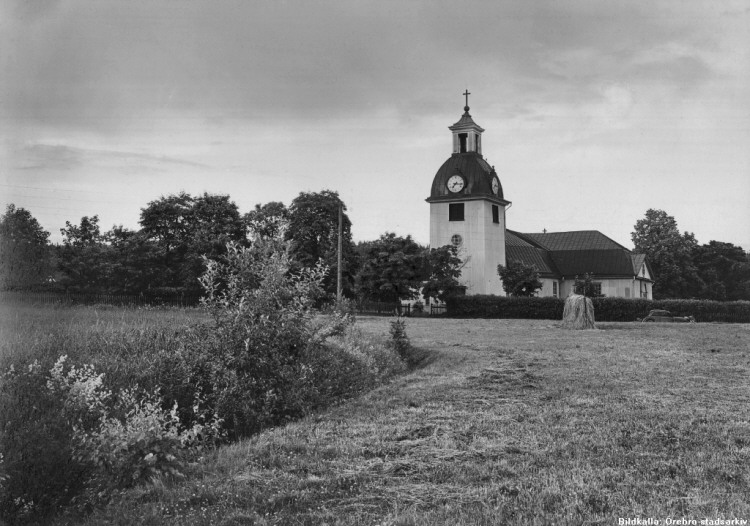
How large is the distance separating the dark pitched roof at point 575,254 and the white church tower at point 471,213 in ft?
15.0

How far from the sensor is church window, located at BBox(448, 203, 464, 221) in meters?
55.6

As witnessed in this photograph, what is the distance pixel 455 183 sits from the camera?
5575 cm

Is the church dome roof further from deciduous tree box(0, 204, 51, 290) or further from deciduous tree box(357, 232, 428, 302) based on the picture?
deciduous tree box(0, 204, 51, 290)

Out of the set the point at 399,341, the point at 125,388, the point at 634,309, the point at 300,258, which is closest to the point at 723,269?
the point at 634,309

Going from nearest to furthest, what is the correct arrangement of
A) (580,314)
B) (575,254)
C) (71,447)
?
1. (71,447)
2. (580,314)
3. (575,254)

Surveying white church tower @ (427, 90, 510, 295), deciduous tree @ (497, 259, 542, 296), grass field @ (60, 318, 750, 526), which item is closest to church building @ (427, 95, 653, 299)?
white church tower @ (427, 90, 510, 295)

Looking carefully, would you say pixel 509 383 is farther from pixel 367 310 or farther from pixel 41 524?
pixel 367 310

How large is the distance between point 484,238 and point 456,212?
3.23 meters

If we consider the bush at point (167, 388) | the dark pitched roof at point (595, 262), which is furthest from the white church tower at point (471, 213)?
the bush at point (167, 388)

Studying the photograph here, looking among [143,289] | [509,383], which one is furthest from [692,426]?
[143,289]

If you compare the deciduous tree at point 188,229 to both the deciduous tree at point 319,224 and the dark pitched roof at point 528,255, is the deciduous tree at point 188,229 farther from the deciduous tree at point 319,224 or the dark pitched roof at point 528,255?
the dark pitched roof at point 528,255

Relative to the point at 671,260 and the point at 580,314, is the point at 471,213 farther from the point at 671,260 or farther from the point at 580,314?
the point at 580,314

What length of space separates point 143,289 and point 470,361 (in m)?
30.6

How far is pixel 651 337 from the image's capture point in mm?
22203
